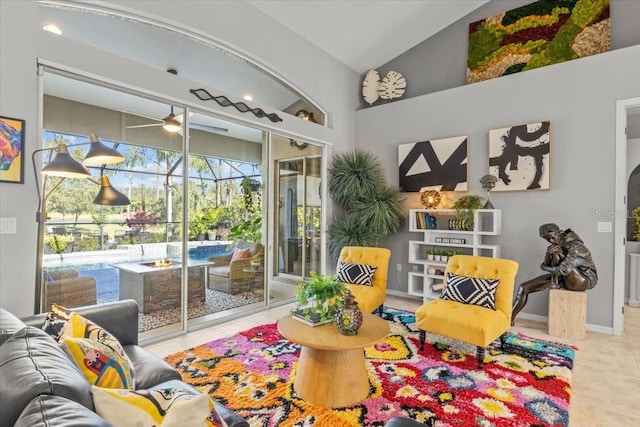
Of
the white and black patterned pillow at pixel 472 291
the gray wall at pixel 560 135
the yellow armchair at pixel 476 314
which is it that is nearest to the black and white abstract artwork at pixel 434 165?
the gray wall at pixel 560 135

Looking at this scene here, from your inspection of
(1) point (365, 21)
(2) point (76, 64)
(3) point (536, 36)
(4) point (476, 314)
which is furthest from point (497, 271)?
(2) point (76, 64)

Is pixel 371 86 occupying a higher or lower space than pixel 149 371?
higher

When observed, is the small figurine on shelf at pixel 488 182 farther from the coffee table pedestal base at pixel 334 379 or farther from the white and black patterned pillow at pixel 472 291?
the coffee table pedestal base at pixel 334 379

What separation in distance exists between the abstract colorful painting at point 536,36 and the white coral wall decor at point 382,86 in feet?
3.60

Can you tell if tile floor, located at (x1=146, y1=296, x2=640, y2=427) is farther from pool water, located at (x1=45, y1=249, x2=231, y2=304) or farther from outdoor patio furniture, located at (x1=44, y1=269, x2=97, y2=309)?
outdoor patio furniture, located at (x1=44, y1=269, x2=97, y2=309)

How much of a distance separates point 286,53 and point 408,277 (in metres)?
3.77

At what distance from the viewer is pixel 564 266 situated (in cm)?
368

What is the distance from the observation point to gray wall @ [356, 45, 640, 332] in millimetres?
3832

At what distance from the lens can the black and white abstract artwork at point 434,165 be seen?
489 centimetres

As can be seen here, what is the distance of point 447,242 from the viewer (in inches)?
192

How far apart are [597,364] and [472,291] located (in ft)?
3.91

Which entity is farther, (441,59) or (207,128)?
(441,59)

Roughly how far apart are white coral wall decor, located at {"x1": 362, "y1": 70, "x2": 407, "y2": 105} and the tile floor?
353cm

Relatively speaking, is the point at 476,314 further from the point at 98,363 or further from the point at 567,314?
the point at 98,363
